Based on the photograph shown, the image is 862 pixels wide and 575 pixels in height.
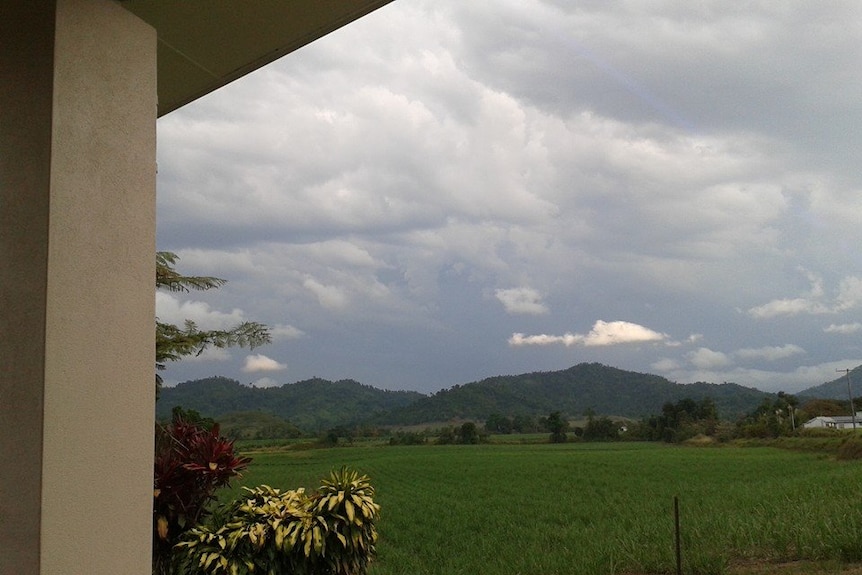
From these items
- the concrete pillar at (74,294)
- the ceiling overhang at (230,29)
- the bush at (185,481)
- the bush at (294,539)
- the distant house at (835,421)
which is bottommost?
the distant house at (835,421)

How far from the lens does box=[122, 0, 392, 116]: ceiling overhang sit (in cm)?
200

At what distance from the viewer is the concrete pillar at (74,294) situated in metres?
1.52

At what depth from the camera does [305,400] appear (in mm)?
27219

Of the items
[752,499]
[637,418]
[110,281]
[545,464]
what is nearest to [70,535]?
[110,281]

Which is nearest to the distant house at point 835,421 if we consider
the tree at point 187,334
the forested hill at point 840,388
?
the forested hill at point 840,388

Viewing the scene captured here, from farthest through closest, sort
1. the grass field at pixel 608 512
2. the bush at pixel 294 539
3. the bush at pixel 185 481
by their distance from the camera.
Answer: the grass field at pixel 608 512 → the bush at pixel 185 481 → the bush at pixel 294 539

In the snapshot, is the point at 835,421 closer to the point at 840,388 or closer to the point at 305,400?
the point at 840,388

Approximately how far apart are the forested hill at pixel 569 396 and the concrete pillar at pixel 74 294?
1103 inches

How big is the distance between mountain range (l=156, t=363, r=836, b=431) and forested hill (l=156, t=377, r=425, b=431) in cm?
4

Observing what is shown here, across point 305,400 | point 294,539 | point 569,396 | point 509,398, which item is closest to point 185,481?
point 294,539

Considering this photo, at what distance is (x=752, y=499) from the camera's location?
30.2 feet

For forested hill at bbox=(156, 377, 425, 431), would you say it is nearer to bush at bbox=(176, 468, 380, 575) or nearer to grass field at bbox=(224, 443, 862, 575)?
grass field at bbox=(224, 443, 862, 575)

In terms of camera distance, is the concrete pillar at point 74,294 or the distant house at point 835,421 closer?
the concrete pillar at point 74,294

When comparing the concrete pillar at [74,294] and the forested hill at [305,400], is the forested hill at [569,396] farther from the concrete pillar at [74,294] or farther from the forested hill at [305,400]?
the concrete pillar at [74,294]
